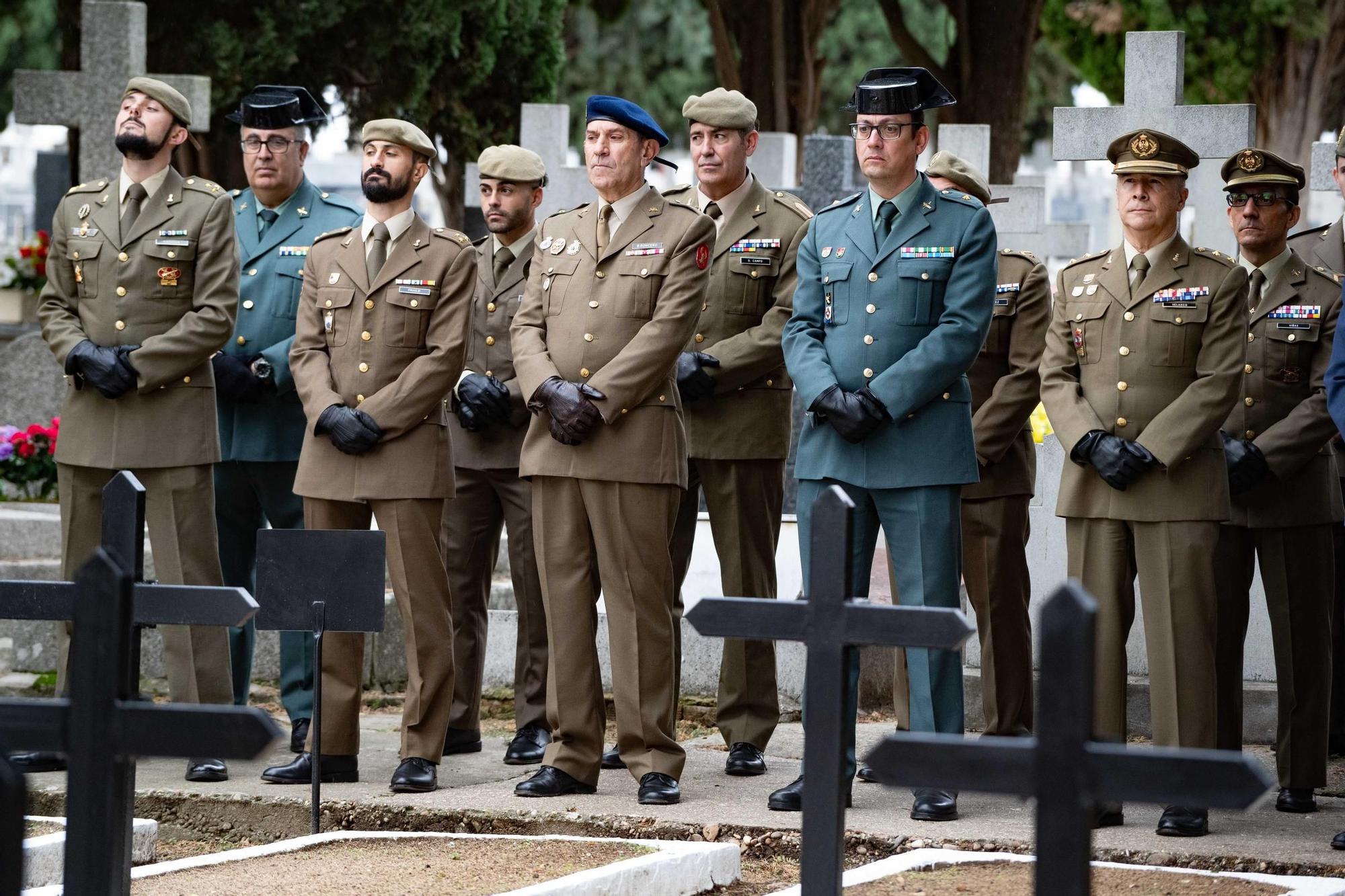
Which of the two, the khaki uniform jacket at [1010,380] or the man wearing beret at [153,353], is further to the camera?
the khaki uniform jacket at [1010,380]

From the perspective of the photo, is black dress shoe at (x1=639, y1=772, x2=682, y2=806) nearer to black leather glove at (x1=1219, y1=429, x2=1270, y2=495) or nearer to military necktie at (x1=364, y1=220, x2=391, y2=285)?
military necktie at (x1=364, y1=220, x2=391, y2=285)

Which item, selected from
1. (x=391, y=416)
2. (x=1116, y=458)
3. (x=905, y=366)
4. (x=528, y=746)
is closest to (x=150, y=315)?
(x=391, y=416)

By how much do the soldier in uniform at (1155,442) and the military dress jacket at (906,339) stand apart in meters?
0.36

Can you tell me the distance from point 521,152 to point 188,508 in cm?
179

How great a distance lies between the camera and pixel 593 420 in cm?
594

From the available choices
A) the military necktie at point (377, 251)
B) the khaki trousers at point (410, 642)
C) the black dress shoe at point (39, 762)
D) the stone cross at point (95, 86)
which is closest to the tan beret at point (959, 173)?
the military necktie at point (377, 251)

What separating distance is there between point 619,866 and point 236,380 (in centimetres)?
290

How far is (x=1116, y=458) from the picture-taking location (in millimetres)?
5719

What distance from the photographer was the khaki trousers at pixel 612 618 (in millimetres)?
6066

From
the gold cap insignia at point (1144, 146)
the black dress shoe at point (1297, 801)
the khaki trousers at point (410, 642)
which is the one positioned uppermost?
the gold cap insignia at point (1144, 146)

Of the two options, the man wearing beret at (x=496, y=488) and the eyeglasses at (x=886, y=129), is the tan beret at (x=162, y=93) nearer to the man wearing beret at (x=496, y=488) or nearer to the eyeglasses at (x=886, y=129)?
the man wearing beret at (x=496, y=488)

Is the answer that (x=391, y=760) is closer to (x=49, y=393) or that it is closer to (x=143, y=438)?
(x=143, y=438)

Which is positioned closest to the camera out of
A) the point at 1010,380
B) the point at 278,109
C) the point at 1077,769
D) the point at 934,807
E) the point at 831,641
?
Answer: the point at 1077,769

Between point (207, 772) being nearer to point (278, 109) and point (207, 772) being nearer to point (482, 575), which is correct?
point (482, 575)
